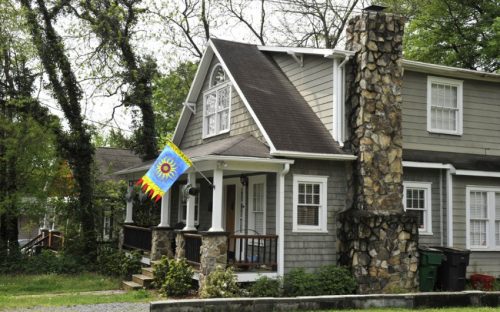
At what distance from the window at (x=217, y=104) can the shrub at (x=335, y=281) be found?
19.1 feet

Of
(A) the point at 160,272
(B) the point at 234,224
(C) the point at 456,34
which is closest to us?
(A) the point at 160,272

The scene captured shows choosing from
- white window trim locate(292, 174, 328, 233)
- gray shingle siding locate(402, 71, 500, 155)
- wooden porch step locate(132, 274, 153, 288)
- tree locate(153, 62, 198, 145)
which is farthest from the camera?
tree locate(153, 62, 198, 145)

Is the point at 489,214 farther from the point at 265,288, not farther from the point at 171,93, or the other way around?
the point at 171,93

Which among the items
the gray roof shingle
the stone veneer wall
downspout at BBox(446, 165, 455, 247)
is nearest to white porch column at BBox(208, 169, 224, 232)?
the gray roof shingle

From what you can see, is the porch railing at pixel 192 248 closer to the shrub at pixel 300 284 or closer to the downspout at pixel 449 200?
the shrub at pixel 300 284

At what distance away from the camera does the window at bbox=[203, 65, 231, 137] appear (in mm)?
17500

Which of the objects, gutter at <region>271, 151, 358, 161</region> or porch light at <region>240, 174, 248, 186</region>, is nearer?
gutter at <region>271, 151, 358, 161</region>

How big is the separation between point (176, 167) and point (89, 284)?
4.99m

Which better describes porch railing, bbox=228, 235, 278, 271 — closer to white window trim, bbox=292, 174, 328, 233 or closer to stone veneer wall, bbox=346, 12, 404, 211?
white window trim, bbox=292, 174, 328, 233

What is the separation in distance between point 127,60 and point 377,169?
43.3 ft

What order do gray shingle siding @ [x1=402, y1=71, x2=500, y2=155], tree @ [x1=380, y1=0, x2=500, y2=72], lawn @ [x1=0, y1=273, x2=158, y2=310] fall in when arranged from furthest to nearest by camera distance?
tree @ [x1=380, y1=0, x2=500, y2=72]
gray shingle siding @ [x1=402, y1=71, x2=500, y2=155]
lawn @ [x1=0, y1=273, x2=158, y2=310]

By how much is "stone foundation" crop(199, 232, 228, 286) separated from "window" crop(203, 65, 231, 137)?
505 cm

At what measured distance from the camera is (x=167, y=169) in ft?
44.0

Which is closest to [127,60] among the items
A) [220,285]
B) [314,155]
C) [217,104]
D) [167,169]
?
[217,104]
